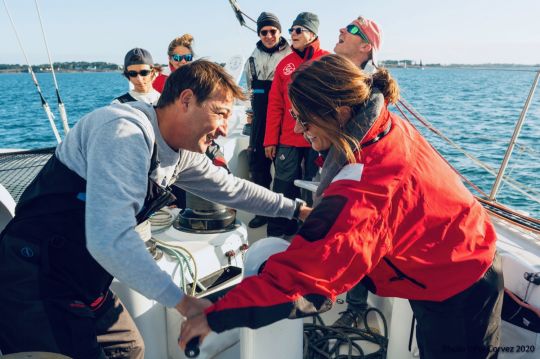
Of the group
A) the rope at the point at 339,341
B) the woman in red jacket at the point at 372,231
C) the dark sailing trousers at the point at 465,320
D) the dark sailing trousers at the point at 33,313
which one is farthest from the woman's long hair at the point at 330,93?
the rope at the point at 339,341

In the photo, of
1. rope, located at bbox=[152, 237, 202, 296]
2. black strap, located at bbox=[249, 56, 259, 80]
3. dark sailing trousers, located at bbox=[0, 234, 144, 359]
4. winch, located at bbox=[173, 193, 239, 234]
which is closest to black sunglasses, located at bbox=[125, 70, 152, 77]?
black strap, located at bbox=[249, 56, 259, 80]

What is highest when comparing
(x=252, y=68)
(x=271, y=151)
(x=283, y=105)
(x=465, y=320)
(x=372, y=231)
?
(x=252, y=68)

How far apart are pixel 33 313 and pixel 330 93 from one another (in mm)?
1233

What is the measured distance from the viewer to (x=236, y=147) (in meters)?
4.80

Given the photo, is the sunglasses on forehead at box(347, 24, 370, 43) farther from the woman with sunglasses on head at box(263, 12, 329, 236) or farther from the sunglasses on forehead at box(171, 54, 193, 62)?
the sunglasses on forehead at box(171, 54, 193, 62)

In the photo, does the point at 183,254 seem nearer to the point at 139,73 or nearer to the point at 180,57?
the point at 139,73

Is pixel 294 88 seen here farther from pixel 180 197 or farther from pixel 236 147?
pixel 236 147

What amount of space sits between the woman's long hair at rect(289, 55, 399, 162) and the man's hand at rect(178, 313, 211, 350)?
25.9 inches

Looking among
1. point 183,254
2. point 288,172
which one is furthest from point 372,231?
point 288,172

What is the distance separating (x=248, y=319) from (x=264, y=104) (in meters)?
3.23

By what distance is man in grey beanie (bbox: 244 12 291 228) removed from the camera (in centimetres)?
424

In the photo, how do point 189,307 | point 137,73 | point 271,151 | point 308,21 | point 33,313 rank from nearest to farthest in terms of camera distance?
point 189,307 < point 33,313 < point 137,73 < point 308,21 < point 271,151

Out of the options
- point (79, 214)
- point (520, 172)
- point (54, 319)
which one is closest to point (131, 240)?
point (79, 214)

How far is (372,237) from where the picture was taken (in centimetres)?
136
